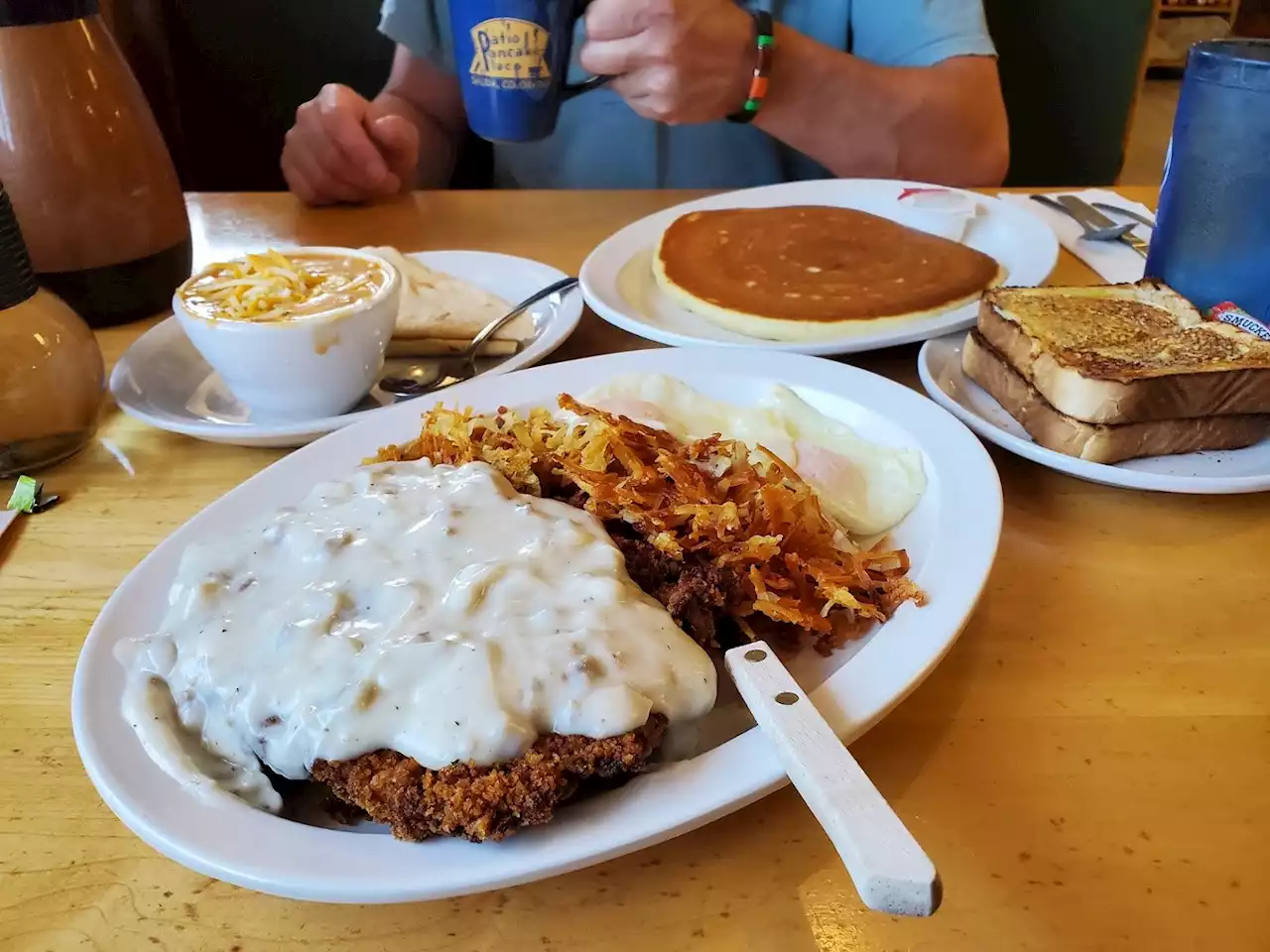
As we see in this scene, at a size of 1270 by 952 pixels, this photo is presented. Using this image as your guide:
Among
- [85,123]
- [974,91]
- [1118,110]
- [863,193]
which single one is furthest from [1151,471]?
[1118,110]

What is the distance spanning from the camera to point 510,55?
4.57 ft

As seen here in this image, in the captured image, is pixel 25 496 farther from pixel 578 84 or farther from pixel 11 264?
pixel 578 84

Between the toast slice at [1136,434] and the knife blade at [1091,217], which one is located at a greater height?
the knife blade at [1091,217]

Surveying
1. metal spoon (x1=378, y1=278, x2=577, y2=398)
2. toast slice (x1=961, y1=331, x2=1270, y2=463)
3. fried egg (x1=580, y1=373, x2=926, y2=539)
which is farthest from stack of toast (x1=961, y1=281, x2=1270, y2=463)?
metal spoon (x1=378, y1=278, x2=577, y2=398)

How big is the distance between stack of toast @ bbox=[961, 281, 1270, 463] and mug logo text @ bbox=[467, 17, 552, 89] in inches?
30.8

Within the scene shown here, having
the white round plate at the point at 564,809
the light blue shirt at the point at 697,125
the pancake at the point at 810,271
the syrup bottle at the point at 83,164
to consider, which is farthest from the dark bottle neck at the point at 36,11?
the light blue shirt at the point at 697,125

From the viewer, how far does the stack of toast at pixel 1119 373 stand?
0.99 m

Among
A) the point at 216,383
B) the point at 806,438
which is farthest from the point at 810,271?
the point at 216,383

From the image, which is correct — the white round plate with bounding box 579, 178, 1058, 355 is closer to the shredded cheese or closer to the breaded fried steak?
the shredded cheese

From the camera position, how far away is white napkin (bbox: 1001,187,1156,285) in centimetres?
153

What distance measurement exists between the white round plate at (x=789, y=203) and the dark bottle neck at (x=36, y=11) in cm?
80

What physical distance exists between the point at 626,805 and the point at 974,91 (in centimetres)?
193

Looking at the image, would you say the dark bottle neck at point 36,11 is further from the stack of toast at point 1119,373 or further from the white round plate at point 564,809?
the stack of toast at point 1119,373

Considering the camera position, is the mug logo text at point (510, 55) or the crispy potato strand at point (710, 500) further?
the mug logo text at point (510, 55)
